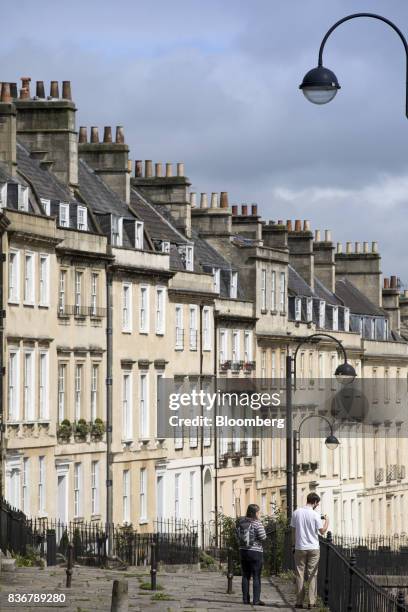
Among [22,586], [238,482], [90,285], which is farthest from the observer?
[238,482]

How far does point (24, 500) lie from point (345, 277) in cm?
5940

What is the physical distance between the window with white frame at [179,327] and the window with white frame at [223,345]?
647 centimetres

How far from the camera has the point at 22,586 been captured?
133ft

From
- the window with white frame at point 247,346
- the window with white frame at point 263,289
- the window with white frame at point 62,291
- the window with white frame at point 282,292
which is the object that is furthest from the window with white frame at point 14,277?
the window with white frame at point 282,292

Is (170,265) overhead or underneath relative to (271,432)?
overhead

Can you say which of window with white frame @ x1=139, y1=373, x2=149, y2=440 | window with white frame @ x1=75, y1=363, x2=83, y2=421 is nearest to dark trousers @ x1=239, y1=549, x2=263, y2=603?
window with white frame @ x1=75, y1=363, x2=83, y2=421

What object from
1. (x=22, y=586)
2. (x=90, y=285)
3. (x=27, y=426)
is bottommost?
(x=22, y=586)

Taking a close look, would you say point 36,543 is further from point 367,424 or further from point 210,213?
point 367,424

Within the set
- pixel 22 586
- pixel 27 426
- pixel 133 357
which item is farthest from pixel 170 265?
pixel 22 586

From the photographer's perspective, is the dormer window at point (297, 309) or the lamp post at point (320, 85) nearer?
the lamp post at point (320, 85)

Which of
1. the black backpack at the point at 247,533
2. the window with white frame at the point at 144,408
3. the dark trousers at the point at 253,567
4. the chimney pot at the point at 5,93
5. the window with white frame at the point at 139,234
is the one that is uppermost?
the chimney pot at the point at 5,93

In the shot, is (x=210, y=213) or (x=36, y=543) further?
(x=210, y=213)

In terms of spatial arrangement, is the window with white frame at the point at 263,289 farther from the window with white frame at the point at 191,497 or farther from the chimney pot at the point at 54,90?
the chimney pot at the point at 54,90

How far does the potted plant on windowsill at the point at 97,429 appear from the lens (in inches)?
2805
